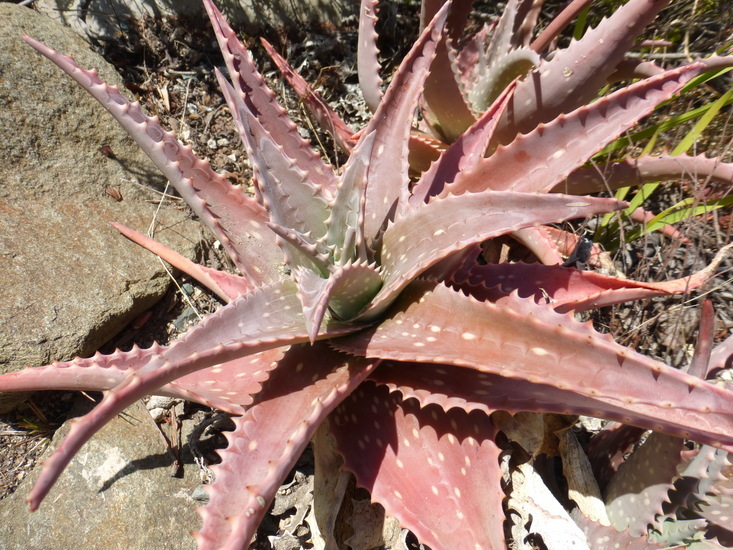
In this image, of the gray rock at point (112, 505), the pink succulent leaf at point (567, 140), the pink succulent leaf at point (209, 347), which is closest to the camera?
the pink succulent leaf at point (209, 347)

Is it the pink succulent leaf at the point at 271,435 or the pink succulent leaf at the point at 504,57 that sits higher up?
the pink succulent leaf at the point at 504,57

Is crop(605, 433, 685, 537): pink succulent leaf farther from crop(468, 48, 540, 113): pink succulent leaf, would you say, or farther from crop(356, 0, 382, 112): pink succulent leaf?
crop(356, 0, 382, 112): pink succulent leaf

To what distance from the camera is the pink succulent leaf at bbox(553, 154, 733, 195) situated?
133cm

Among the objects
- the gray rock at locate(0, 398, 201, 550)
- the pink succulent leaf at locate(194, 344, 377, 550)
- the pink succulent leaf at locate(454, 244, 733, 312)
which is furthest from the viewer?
the gray rock at locate(0, 398, 201, 550)

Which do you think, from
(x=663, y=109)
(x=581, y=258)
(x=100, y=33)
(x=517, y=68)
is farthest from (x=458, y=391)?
(x=100, y=33)

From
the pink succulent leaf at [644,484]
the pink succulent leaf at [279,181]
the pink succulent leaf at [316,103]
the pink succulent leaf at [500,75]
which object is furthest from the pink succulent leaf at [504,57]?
the pink succulent leaf at [644,484]

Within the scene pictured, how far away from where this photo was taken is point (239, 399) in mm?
1127

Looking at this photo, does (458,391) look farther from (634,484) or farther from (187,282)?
(187,282)

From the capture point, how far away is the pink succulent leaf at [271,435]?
768 mm

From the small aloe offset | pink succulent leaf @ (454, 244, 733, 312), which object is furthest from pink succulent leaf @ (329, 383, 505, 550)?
pink succulent leaf @ (454, 244, 733, 312)

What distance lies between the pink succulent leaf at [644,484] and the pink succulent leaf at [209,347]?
28.5 inches

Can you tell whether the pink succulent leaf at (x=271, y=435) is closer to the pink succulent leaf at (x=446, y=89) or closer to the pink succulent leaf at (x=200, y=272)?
the pink succulent leaf at (x=200, y=272)

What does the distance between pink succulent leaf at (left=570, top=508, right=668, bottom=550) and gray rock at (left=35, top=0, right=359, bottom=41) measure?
2.11 meters

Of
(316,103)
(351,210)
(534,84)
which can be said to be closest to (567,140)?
(534,84)
